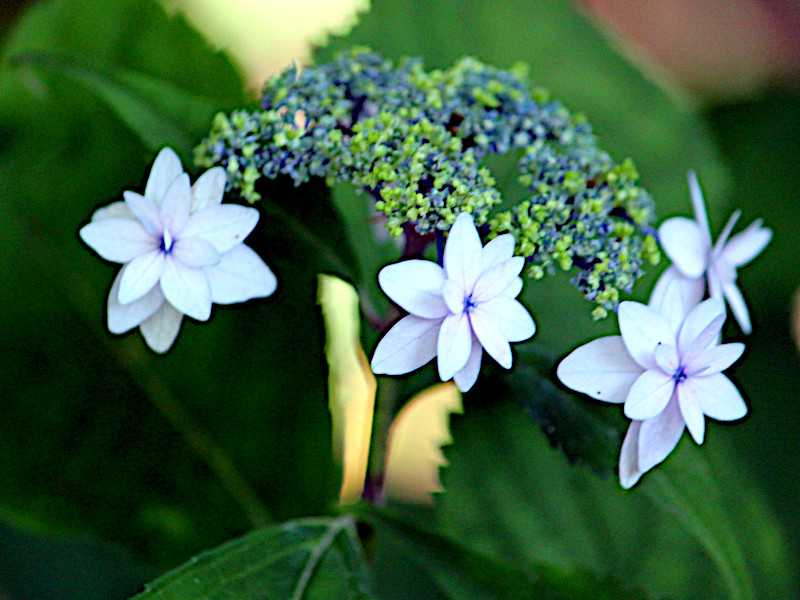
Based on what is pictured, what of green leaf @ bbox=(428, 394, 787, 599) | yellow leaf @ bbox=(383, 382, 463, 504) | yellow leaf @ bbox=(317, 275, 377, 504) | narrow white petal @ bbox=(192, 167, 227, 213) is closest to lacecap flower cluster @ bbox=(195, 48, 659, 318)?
narrow white petal @ bbox=(192, 167, 227, 213)

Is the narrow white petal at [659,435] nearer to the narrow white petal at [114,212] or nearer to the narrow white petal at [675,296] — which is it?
the narrow white petal at [675,296]

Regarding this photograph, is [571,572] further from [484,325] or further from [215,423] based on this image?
[215,423]

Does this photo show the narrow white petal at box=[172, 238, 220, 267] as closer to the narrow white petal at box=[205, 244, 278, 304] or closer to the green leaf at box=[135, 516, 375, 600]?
the narrow white petal at box=[205, 244, 278, 304]

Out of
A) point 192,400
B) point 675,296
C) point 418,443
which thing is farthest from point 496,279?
point 418,443

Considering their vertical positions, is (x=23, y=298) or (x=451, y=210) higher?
(x=23, y=298)

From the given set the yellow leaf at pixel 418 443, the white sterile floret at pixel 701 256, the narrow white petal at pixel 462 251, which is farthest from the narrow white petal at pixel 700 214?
the yellow leaf at pixel 418 443

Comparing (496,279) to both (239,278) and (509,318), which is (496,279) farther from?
(239,278)

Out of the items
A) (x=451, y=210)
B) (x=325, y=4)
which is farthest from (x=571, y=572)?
(x=325, y=4)
